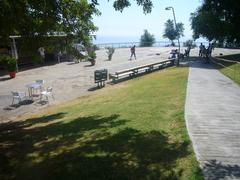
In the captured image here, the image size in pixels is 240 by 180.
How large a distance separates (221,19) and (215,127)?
30.9 m

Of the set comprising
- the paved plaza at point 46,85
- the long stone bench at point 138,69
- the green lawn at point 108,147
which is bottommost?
the paved plaza at point 46,85

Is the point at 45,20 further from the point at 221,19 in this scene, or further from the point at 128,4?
the point at 221,19

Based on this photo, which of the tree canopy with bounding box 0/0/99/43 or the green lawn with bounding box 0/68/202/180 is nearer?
the green lawn with bounding box 0/68/202/180

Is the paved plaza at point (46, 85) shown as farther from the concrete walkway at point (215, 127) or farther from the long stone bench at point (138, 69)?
the concrete walkway at point (215, 127)

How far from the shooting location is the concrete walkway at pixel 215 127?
21.9 feet

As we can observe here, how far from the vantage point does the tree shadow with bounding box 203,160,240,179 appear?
6194 mm

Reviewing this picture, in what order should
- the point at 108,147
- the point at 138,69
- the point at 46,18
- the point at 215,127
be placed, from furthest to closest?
the point at 138,69 < the point at 46,18 < the point at 215,127 < the point at 108,147

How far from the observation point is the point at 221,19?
37.7 meters

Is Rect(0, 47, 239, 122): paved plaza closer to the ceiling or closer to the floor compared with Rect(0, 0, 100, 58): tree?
closer to the floor

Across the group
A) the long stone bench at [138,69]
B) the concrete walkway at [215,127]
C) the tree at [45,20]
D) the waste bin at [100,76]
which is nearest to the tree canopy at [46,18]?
the tree at [45,20]

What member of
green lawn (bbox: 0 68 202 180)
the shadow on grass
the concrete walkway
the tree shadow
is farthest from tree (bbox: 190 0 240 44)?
the tree shadow

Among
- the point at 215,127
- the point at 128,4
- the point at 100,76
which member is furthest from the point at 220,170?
the point at 100,76

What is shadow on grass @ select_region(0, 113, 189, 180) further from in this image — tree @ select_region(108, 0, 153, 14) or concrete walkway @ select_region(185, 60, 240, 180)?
tree @ select_region(108, 0, 153, 14)

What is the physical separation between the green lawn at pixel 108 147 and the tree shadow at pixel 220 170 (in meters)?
0.19
